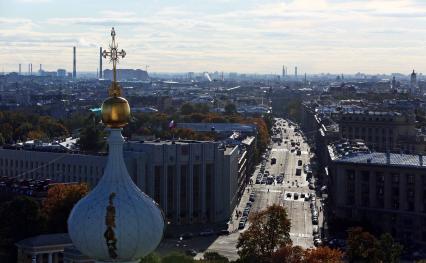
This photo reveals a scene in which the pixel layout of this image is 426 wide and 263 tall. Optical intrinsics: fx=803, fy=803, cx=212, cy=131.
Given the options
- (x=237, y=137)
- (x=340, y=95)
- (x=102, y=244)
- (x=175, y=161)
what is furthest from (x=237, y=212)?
(x=340, y=95)

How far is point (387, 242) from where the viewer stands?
33969mm

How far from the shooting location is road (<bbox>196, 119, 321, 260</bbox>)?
44656 mm

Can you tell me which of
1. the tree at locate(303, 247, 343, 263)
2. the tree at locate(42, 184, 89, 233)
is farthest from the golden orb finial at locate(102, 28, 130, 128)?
the tree at locate(42, 184, 89, 233)

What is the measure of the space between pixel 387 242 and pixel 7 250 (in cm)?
1587

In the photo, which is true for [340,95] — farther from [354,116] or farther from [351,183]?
[351,183]

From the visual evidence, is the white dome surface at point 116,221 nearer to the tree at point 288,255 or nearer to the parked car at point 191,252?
the tree at point 288,255

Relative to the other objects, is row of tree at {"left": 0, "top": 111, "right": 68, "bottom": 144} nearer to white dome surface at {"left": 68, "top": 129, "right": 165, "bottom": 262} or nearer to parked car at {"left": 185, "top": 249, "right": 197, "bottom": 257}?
parked car at {"left": 185, "top": 249, "right": 197, "bottom": 257}

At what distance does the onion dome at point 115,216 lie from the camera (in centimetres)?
892

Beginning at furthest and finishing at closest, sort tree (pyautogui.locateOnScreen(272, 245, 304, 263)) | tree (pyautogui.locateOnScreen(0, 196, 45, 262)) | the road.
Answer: the road < tree (pyautogui.locateOnScreen(0, 196, 45, 262)) < tree (pyautogui.locateOnScreen(272, 245, 304, 263))

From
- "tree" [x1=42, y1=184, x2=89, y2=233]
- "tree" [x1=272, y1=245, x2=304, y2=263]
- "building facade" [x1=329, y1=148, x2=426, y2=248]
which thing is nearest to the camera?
"tree" [x1=272, y1=245, x2=304, y2=263]

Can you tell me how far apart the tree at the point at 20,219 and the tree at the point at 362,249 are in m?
13.8

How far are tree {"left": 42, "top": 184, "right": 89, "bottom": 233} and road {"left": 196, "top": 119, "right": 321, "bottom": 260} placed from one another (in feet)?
27.0

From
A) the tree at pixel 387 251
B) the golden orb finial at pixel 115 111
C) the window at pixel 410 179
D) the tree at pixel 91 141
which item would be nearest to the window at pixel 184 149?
the window at pixel 410 179

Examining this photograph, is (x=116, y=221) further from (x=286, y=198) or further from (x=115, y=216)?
(x=286, y=198)
